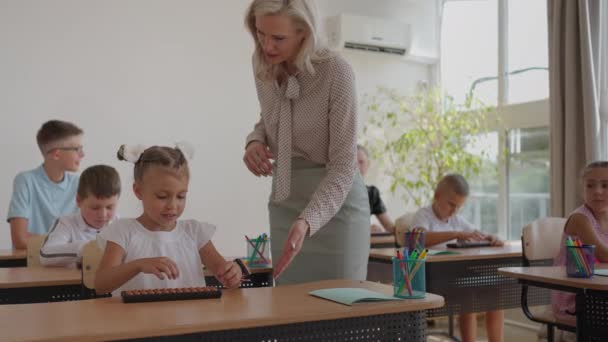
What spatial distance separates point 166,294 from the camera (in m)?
1.65

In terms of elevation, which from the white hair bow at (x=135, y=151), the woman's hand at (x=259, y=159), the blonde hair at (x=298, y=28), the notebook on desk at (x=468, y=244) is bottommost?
the notebook on desk at (x=468, y=244)

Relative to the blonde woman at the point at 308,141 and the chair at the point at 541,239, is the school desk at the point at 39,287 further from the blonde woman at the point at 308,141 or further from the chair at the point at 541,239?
the chair at the point at 541,239

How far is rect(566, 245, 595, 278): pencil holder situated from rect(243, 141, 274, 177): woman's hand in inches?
50.1

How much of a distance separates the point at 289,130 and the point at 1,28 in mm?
3242

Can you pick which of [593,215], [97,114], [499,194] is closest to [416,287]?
[593,215]

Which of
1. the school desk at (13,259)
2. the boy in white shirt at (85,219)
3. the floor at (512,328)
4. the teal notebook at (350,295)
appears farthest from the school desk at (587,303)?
the school desk at (13,259)

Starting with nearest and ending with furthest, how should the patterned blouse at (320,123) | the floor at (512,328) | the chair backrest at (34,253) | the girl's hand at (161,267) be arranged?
the girl's hand at (161,267) < the patterned blouse at (320,123) < the chair backrest at (34,253) < the floor at (512,328)

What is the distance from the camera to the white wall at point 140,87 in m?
4.39

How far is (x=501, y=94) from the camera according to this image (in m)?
5.61

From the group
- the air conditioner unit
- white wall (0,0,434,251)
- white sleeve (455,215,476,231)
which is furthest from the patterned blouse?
the air conditioner unit

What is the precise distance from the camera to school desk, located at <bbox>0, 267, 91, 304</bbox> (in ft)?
7.72

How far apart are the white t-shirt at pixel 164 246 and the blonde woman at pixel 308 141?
303 mm

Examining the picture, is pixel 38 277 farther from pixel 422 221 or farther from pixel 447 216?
pixel 447 216

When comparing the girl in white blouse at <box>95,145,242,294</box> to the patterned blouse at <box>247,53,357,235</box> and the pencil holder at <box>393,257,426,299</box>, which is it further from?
the pencil holder at <box>393,257,426,299</box>
